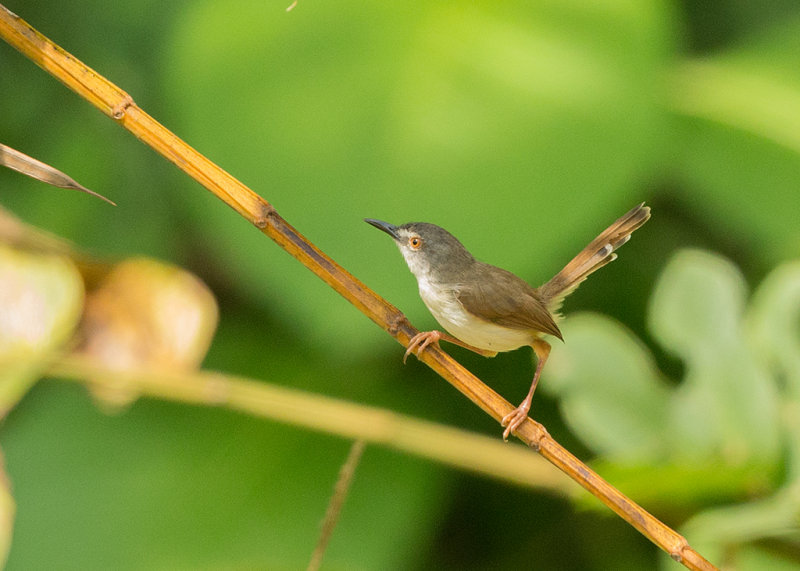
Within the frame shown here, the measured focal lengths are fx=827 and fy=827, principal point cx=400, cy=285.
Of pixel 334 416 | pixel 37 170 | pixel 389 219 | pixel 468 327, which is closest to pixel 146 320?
pixel 334 416

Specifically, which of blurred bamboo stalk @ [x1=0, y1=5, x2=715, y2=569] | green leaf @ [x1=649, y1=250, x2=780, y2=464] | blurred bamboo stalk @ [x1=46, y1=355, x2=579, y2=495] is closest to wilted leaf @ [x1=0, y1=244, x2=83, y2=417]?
blurred bamboo stalk @ [x1=46, y1=355, x2=579, y2=495]

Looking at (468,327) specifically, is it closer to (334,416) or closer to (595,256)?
(595,256)

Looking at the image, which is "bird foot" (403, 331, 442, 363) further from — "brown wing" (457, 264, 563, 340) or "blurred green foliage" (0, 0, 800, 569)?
"blurred green foliage" (0, 0, 800, 569)

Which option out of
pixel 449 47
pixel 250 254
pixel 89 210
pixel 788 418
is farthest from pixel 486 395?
pixel 89 210

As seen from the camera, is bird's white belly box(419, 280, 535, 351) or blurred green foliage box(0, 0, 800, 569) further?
blurred green foliage box(0, 0, 800, 569)

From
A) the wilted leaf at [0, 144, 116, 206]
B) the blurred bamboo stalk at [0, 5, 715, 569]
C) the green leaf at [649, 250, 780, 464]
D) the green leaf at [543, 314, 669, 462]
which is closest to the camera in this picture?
the wilted leaf at [0, 144, 116, 206]

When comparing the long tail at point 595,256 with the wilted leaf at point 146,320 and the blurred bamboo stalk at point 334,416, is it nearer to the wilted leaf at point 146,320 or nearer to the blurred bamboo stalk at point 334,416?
the blurred bamboo stalk at point 334,416

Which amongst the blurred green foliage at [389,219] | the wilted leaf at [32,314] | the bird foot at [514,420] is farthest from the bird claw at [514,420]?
the wilted leaf at [32,314]

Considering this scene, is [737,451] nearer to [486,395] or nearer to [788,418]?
[788,418]
